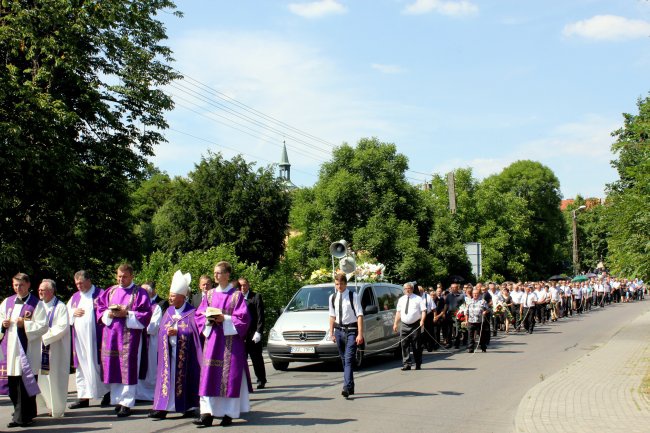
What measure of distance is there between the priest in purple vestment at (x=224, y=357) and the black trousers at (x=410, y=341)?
6.26 metres

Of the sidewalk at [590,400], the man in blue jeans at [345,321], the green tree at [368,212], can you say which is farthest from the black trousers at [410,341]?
the green tree at [368,212]

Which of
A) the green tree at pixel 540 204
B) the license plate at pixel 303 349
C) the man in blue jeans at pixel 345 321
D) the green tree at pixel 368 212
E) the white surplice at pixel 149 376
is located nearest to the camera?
the white surplice at pixel 149 376

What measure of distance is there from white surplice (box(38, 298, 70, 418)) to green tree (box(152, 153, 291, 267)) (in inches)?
1564

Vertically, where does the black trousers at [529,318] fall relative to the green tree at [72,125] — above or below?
below

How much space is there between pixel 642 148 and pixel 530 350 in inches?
261

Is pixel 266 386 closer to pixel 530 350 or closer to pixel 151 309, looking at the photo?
pixel 151 309

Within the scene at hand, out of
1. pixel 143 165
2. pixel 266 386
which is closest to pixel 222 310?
pixel 266 386

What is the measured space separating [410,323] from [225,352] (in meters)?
6.87

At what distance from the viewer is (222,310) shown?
9062mm

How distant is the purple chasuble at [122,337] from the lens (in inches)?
386

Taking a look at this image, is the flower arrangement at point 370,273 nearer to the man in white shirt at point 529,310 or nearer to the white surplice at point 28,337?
the man in white shirt at point 529,310

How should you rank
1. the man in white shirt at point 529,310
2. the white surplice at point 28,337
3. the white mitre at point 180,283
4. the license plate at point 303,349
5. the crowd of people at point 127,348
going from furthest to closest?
1. the man in white shirt at point 529,310
2. the license plate at point 303,349
3. the white mitre at point 180,283
4. the white surplice at point 28,337
5. the crowd of people at point 127,348

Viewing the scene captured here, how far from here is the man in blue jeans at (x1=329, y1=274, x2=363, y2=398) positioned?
11023 mm

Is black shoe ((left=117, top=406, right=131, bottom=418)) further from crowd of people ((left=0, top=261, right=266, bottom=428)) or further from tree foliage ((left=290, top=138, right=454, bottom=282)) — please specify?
tree foliage ((left=290, top=138, right=454, bottom=282))
